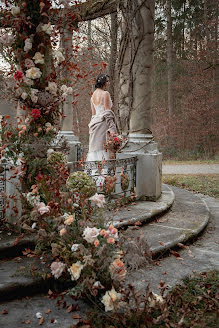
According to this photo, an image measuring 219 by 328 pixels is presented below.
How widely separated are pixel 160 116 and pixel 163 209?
45.3 ft

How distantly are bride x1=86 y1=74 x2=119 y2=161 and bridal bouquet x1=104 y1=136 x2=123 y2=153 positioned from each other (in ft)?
0.97

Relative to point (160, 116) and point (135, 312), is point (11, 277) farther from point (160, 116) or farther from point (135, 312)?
point (160, 116)

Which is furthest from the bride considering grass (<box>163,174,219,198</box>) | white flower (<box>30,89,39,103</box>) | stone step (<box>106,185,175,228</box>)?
white flower (<box>30,89,39,103</box>)

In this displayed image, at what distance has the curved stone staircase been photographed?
253 cm

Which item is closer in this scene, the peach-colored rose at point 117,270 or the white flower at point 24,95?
the peach-colored rose at point 117,270

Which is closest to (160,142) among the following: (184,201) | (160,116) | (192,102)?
(160,116)

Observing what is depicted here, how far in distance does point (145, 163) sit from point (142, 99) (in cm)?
108

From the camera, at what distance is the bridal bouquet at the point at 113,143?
19.7ft

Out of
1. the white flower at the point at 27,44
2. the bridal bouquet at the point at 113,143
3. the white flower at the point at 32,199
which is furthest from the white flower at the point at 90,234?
the bridal bouquet at the point at 113,143

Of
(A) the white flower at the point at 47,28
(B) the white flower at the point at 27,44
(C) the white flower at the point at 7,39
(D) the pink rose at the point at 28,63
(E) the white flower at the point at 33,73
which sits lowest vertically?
(E) the white flower at the point at 33,73

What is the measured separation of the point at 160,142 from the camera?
715 inches

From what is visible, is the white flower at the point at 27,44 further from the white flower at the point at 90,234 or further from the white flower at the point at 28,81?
the white flower at the point at 90,234

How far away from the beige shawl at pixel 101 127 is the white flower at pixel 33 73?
3.14 meters

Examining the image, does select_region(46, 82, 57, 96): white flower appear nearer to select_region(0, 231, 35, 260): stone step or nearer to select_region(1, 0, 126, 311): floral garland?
select_region(1, 0, 126, 311): floral garland
